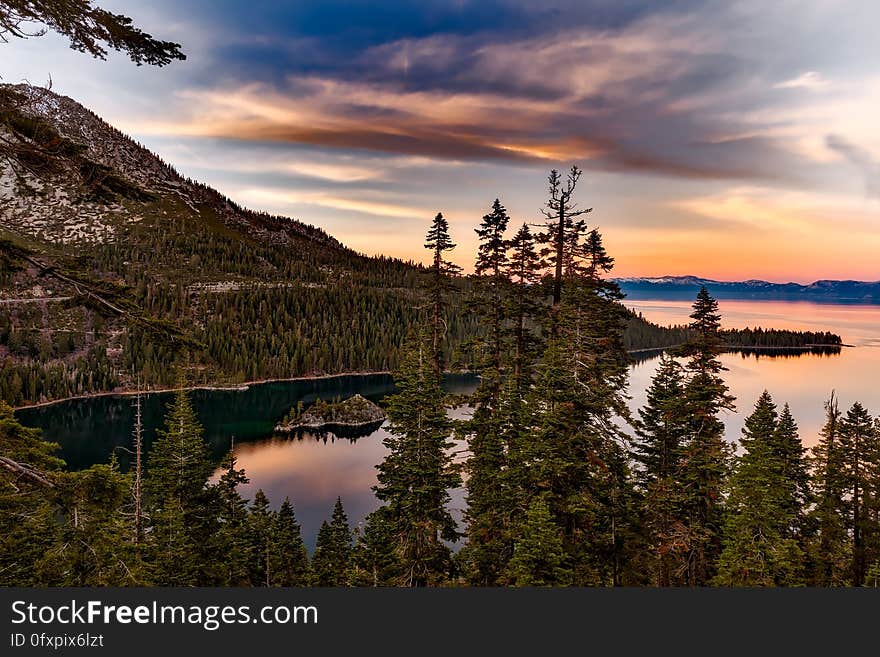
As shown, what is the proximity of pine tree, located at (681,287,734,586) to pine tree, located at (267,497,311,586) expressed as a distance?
85.9 ft

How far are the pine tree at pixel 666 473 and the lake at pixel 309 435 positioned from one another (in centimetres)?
3579

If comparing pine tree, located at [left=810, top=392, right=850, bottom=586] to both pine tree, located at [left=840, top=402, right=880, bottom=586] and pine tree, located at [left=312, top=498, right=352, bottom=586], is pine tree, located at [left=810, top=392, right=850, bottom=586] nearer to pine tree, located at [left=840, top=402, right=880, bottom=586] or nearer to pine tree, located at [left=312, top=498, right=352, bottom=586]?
pine tree, located at [left=840, top=402, right=880, bottom=586]

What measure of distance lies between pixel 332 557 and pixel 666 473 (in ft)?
90.2

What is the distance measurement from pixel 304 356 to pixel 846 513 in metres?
167

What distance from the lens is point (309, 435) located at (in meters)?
99.2

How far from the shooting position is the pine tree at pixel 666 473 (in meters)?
20.9

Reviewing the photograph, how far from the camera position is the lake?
70375 millimetres

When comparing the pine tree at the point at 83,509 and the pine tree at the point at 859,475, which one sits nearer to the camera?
the pine tree at the point at 83,509

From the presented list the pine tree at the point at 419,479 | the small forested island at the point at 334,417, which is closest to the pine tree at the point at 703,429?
the pine tree at the point at 419,479

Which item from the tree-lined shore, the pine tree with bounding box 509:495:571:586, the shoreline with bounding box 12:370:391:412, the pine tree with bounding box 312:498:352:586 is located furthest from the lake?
the pine tree with bounding box 509:495:571:586

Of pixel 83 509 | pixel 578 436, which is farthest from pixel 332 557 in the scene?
pixel 83 509

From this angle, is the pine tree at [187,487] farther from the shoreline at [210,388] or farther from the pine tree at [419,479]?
the shoreline at [210,388]

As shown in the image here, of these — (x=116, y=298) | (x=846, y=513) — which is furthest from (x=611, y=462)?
(x=846, y=513)

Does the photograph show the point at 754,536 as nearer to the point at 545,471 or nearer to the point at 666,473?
the point at 666,473
